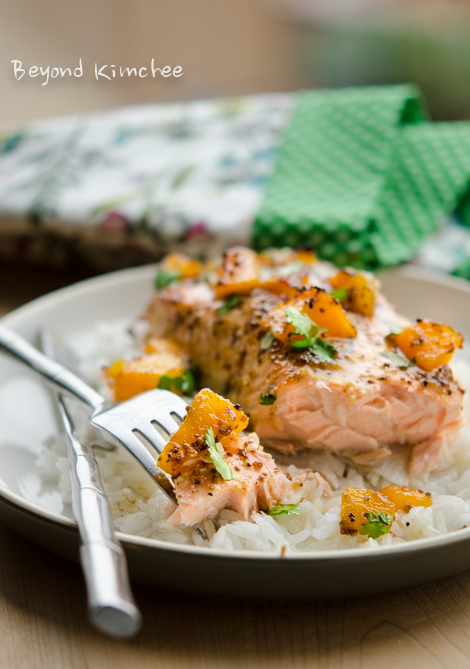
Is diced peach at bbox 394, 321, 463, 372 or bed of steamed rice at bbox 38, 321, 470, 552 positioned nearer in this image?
bed of steamed rice at bbox 38, 321, 470, 552

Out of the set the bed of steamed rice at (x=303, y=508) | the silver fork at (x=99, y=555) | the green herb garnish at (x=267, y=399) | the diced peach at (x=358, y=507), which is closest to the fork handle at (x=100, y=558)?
the silver fork at (x=99, y=555)

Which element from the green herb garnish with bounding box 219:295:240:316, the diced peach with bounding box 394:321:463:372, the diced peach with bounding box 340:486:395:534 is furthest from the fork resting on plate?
the diced peach with bounding box 394:321:463:372

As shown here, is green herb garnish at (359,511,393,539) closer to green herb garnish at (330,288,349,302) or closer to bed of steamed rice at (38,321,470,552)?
bed of steamed rice at (38,321,470,552)

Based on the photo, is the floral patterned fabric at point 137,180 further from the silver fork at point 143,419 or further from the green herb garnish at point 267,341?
the silver fork at point 143,419

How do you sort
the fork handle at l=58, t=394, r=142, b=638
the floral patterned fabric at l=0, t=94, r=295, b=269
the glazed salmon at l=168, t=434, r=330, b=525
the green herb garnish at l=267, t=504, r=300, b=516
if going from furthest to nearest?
the floral patterned fabric at l=0, t=94, r=295, b=269 → the green herb garnish at l=267, t=504, r=300, b=516 → the glazed salmon at l=168, t=434, r=330, b=525 → the fork handle at l=58, t=394, r=142, b=638

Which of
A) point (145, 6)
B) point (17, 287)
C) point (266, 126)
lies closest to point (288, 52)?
point (145, 6)

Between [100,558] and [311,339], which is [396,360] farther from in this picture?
[100,558]
